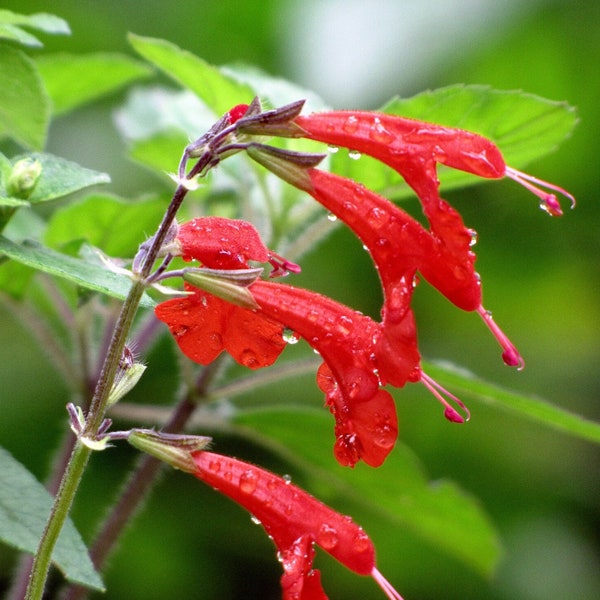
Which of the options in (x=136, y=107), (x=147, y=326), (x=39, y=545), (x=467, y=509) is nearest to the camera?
(x=39, y=545)

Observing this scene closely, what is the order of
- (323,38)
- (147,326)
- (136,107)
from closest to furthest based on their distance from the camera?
(147,326) < (136,107) < (323,38)

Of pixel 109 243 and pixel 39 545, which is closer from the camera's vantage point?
pixel 39 545

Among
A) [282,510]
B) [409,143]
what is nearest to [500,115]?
[409,143]

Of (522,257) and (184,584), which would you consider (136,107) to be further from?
(522,257)

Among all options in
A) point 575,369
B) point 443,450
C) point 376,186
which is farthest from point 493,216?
point 376,186

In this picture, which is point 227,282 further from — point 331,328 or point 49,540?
point 49,540

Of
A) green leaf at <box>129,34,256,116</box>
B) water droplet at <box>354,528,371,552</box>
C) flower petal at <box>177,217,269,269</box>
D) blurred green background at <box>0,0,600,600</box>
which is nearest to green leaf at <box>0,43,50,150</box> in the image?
green leaf at <box>129,34,256,116</box>

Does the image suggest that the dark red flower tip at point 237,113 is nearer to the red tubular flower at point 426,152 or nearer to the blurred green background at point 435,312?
the red tubular flower at point 426,152
